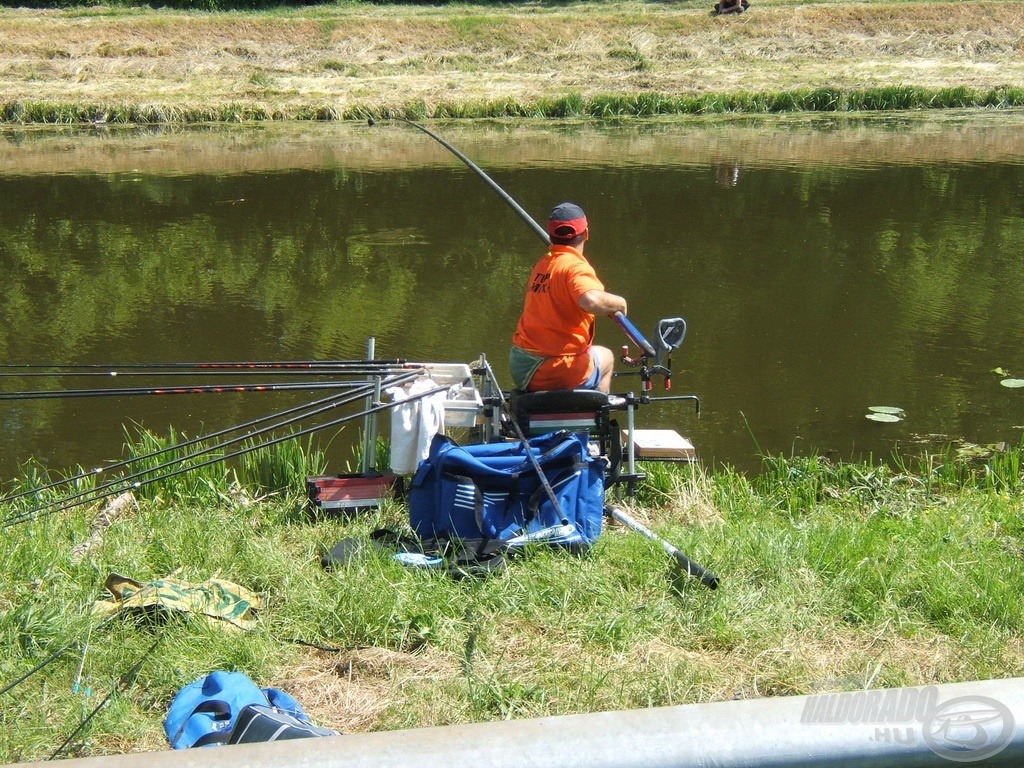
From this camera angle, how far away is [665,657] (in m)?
2.94

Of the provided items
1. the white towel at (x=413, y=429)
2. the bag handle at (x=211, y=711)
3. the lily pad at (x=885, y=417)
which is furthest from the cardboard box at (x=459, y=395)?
the lily pad at (x=885, y=417)

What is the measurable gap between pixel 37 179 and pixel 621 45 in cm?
1908

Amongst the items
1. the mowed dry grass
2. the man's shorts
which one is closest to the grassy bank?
the man's shorts

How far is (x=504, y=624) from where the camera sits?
3203 millimetres

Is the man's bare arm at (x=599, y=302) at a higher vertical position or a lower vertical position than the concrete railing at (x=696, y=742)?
lower

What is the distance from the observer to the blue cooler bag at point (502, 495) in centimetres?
381

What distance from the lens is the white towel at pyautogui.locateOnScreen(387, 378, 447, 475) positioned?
14.2 feet

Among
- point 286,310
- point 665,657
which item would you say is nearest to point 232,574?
point 665,657

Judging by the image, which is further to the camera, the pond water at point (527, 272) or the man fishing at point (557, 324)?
the pond water at point (527, 272)

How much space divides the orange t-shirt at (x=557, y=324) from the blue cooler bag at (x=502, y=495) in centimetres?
64

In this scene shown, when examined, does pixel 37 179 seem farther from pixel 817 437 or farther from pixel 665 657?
pixel 665 657

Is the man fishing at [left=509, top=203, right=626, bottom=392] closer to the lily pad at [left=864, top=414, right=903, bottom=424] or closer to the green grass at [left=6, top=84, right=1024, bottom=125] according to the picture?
the lily pad at [left=864, top=414, right=903, bottom=424]

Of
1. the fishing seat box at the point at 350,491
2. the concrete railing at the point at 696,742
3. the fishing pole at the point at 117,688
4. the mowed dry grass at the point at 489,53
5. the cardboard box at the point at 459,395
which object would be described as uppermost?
the mowed dry grass at the point at 489,53

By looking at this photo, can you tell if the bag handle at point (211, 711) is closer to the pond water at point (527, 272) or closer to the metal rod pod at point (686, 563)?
the metal rod pod at point (686, 563)
